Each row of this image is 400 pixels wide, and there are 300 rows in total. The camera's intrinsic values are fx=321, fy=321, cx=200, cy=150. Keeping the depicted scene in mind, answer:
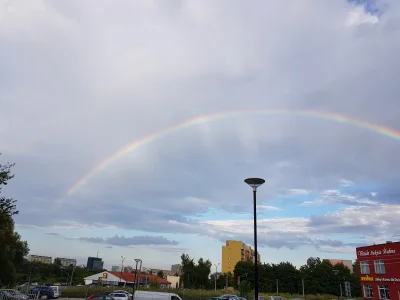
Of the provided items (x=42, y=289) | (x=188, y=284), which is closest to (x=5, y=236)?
(x=42, y=289)

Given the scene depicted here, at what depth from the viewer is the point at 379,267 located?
45.2 meters

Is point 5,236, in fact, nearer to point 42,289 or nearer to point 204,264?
point 42,289

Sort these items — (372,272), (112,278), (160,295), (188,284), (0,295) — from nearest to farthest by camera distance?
(0,295)
(160,295)
(372,272)
(188,284)
(112,278)

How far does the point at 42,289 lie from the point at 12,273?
5.92 meters

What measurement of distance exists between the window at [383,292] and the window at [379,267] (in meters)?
1.90

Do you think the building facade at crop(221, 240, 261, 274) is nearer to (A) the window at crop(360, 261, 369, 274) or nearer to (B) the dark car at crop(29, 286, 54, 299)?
(A) the window at crop(360, 261, 369, 274)

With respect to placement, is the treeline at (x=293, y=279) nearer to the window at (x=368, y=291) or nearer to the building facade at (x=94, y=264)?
the window at (x=368, y=291)

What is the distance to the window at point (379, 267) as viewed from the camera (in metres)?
44.3

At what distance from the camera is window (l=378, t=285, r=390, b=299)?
4288 cm

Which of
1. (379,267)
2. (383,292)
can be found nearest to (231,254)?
(379,267)

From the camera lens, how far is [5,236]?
109 ft

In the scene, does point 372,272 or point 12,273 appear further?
point 372,272

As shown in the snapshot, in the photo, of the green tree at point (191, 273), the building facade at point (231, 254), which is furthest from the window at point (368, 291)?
the building facade at point (231, 254)

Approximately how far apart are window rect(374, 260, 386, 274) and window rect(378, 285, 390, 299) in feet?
6.22
